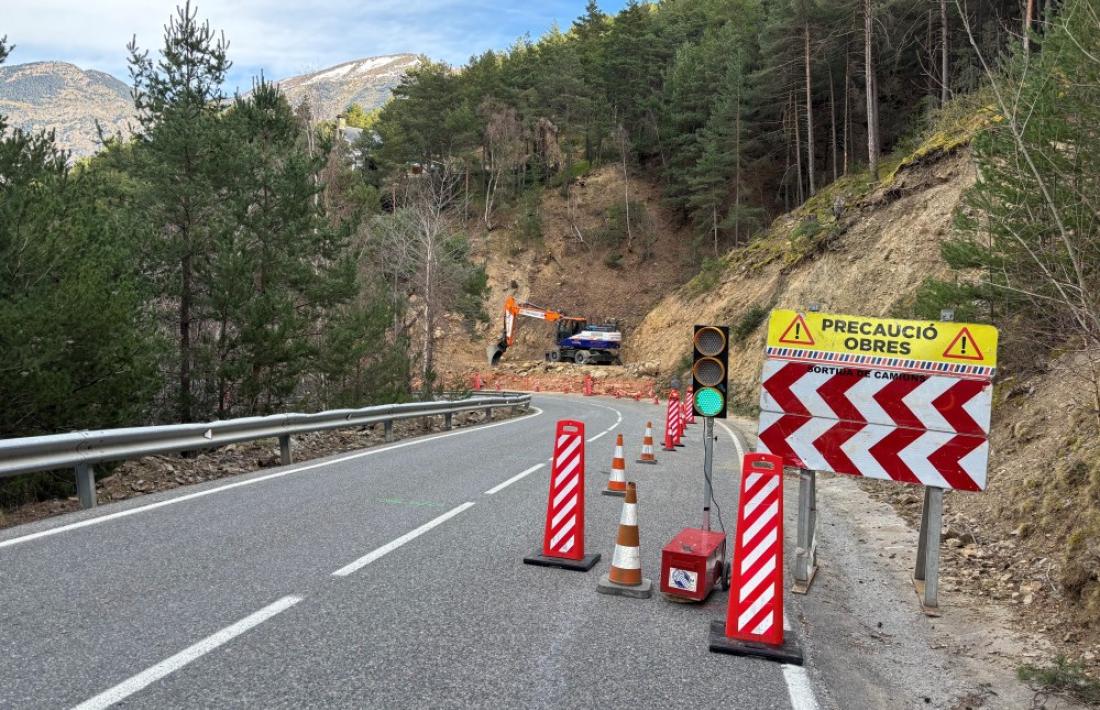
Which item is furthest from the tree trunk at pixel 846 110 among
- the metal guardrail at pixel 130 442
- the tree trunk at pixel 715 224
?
the metal guardrail at pixel 130 442

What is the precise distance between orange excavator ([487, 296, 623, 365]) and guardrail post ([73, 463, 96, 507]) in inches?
1546

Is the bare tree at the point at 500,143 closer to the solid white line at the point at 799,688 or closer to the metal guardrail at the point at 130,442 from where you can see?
the metal guardrail at the point at 130,442

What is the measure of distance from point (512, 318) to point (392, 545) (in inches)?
1692

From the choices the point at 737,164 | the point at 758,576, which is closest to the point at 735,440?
the point at 758,576

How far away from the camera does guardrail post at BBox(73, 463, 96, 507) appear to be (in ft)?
26.2

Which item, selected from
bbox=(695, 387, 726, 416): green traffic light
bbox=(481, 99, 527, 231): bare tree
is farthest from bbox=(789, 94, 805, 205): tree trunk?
bbox=(695, 387, 726, 416): green traffic light

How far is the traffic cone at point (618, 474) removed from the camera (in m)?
7.92

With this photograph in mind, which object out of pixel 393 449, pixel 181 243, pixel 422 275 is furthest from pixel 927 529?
pixel 422 275

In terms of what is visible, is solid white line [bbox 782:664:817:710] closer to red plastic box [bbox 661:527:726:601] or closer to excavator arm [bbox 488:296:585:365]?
red plastic box [bbox 661:527:726:601]

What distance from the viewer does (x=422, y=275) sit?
3369 cm

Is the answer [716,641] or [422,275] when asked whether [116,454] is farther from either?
[422,275]

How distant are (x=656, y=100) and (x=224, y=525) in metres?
57.1

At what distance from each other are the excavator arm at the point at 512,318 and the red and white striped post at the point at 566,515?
40.8 meters

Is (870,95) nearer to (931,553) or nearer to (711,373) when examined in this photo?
(711,373)
